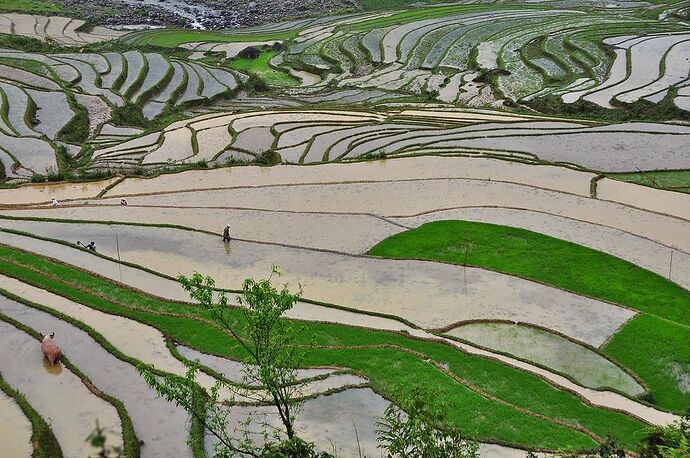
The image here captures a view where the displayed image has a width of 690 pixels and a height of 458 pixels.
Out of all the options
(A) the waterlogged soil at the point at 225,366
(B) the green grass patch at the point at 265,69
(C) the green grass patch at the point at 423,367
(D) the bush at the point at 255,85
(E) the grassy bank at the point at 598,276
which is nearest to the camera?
(C) the green grass patch at the point at 423,367

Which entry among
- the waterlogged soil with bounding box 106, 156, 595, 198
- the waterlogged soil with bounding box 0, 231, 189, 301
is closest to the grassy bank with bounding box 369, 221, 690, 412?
the waterlogged soil with bounding box 106, 156, 595, 198

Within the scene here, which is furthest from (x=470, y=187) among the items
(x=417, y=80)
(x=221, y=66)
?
(x=221, y=66)

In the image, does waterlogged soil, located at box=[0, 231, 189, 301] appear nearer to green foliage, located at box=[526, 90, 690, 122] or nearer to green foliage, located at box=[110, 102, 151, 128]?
green foliage, located at box=[110, 102, 151, 128]

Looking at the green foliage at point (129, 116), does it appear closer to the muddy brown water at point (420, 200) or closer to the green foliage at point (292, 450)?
the muddy brown water at point (420, 200)

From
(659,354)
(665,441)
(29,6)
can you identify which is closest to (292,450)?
(665,441)

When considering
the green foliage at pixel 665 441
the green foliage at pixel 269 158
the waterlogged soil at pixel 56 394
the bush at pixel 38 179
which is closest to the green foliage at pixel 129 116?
the bush at pixel 38 179

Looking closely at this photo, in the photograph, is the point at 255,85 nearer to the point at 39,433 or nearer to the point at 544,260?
the point at 544,260
